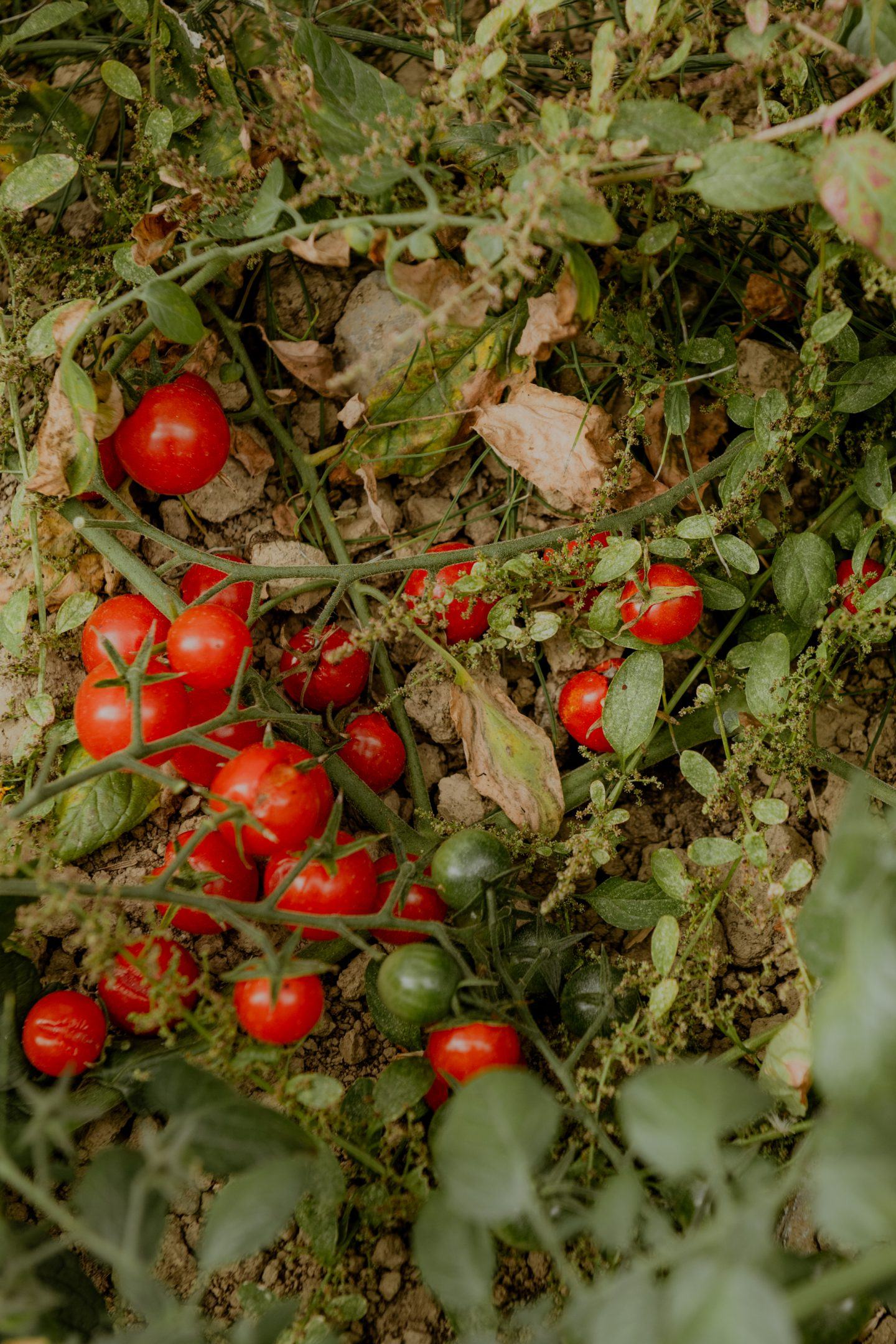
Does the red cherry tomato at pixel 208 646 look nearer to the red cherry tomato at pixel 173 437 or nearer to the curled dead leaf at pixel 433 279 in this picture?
the red cherry tomato at pixel 173 437

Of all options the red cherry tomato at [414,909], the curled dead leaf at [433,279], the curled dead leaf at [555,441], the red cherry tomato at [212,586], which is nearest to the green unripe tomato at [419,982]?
the red cherry tomato at [414,909]

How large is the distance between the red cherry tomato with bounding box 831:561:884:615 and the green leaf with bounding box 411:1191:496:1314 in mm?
858

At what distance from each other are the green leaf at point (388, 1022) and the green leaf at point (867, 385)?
0.97m

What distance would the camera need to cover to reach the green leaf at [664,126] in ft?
3.11

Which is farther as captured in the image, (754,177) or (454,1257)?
(754,177)

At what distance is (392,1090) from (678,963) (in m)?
0.37

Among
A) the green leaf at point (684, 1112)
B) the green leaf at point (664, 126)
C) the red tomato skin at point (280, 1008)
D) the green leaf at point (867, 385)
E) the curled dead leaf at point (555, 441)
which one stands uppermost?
the green leaf at point (664, 126)

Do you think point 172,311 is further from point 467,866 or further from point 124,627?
point 467,866

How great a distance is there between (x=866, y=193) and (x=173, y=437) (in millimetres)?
873

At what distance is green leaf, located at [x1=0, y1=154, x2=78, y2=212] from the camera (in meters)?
1.23

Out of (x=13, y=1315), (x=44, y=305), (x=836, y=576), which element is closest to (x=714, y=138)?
(x=836, y=576)

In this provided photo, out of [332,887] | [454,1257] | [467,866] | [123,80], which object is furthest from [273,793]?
[123,80]

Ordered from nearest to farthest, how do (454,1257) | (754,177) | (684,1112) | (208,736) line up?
(684,1112)
(454,1257)
(754,177)
(208,736)

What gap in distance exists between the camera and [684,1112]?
64 centimetres
